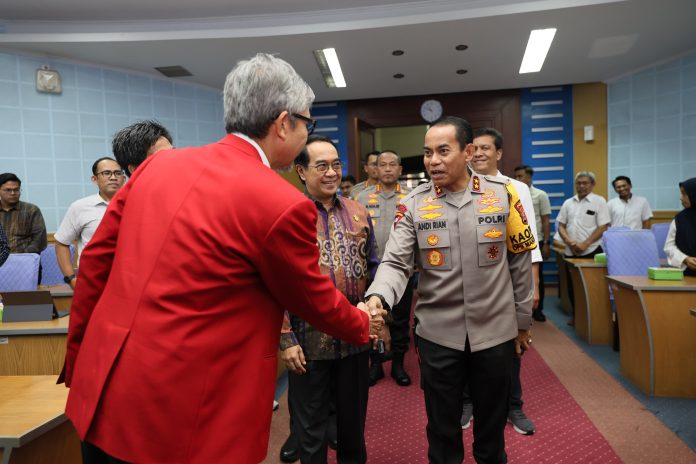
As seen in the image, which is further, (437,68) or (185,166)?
(437,68)

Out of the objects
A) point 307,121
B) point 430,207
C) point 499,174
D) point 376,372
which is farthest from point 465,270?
point 376,372

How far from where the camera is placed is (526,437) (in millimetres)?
2469

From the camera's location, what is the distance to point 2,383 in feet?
5.20

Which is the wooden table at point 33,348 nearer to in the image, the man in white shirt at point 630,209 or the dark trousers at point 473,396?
the dark trousers at point 473,396

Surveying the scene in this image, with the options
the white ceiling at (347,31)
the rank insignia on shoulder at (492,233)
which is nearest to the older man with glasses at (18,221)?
the white ceiling at (347,31)

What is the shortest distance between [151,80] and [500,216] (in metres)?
5.72

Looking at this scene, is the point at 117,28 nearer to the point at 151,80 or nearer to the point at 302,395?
→ the point at 151,80

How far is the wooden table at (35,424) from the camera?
1204mm

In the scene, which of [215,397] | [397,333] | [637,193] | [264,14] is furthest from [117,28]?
[637,193]

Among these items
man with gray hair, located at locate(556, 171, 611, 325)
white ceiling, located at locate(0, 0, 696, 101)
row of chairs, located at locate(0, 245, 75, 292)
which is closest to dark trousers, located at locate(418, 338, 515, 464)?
row of chairs, located at locate(0, 245, 75, 292)

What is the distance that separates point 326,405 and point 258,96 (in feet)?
4.19

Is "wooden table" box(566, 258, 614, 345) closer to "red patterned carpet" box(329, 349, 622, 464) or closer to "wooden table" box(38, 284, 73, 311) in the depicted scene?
"red patterned carpet" box(329, 349, 622, 464)

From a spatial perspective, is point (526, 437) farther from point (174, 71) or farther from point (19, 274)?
point (174, 71)

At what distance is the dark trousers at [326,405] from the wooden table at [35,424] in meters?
0.77
